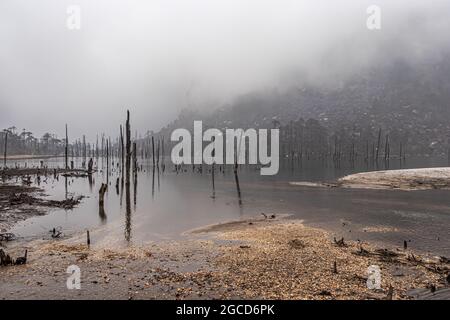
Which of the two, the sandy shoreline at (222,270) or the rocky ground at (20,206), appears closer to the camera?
the sandy shoreline at (222,270)

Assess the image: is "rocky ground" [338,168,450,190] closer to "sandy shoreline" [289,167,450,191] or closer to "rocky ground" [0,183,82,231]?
"sandy shoreline" [289,167,450,191]

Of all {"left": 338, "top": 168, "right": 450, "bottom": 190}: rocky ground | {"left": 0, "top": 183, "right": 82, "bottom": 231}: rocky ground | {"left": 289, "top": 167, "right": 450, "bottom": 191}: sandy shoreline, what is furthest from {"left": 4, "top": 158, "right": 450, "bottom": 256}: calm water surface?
{"left": 338, "top": 168, "right": 450, "bottom": 190}: rocky ground

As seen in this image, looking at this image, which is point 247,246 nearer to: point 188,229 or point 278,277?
point 278,277

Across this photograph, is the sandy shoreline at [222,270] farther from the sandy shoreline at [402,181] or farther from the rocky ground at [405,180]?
the rocky ground at [405,180]

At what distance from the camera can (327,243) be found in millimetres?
22328

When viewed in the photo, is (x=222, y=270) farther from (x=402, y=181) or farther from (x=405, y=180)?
(x=405, y=180)

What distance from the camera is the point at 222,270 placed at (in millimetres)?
16906

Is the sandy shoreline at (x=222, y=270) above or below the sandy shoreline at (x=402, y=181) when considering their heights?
below

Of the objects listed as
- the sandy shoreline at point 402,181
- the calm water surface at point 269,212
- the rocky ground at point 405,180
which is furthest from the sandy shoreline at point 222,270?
the rocky ground at point 405,180

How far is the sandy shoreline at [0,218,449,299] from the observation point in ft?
45.8

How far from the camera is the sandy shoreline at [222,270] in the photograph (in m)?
14.0

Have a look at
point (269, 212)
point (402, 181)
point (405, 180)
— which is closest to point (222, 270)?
point (269, 212)
